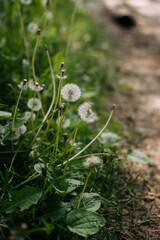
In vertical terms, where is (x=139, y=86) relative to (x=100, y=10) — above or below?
below

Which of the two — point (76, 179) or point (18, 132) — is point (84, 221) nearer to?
point (76, 179)

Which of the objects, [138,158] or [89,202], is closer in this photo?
[89,202]

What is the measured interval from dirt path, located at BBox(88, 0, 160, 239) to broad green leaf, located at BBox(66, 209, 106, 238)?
360mm

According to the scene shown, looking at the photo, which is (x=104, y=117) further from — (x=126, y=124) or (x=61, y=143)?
(x=61, y=143)

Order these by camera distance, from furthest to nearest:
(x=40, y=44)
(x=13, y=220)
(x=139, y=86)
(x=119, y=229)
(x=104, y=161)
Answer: (x=139, y=86), (x=40, y=44), (x=104, y=161), (x=119, y=229), (x=13, y=220)

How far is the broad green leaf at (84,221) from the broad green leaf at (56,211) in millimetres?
57

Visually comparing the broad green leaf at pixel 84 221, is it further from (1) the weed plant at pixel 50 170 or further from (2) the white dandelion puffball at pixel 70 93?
(2) the white dandelion puffball at pixel 70 93

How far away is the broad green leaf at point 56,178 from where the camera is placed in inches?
41.5

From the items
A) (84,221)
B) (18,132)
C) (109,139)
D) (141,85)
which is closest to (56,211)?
(84,221)

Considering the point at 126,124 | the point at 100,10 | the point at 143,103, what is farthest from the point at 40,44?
the point at 100,10

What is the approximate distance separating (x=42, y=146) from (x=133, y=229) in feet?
2.16

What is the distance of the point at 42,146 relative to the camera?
1.37 metres

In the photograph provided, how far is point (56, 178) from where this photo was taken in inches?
41.9

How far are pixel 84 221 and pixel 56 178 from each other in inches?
8.6
